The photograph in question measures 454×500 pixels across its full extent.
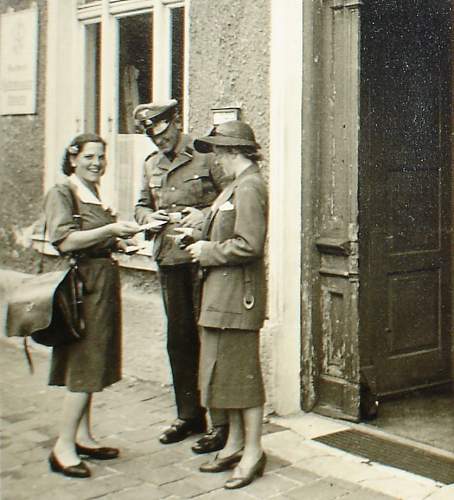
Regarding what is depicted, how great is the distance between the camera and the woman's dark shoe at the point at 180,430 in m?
5.40

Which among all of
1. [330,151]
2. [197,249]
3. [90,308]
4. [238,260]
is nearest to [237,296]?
[238,260]

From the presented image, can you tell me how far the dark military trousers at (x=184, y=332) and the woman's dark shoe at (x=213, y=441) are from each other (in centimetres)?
32

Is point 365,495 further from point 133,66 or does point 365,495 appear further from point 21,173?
point 21,173

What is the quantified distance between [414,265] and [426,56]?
158cm

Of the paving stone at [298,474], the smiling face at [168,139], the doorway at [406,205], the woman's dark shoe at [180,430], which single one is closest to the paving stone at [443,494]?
the paving stone at [298,474]

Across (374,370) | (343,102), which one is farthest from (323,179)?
(374,370)

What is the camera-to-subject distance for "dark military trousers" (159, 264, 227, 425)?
555 centimetres

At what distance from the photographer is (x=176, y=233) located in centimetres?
541

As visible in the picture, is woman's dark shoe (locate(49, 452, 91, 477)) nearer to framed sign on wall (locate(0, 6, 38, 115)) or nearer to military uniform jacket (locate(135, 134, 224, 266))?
military uniform jacket (locate(135, 134, 224, 266))

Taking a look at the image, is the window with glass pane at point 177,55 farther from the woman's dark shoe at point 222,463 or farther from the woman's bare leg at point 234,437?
the woman's dark shoe at point 222,463

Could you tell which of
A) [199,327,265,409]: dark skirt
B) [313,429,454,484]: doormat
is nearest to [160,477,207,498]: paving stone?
[199,327,265,409]: dark skirt

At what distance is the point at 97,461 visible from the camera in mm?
5035

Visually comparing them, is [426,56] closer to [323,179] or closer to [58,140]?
[323,179]

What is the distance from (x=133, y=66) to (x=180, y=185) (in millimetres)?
2401
